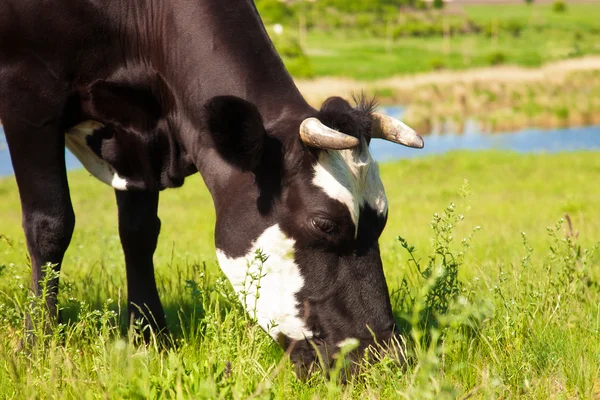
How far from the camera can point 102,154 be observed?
4742mm

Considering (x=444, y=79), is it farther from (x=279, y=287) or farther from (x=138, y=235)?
(x=279, y=287)

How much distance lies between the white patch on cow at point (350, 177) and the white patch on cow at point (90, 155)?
1617 mm

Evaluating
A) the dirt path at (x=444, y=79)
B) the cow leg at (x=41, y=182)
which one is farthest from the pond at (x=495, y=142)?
the cow leg at (x=41, y=182)

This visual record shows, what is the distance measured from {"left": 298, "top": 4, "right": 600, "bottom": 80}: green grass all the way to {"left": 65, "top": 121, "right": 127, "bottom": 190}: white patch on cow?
4637 cm

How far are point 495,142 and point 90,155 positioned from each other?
25.1 metres

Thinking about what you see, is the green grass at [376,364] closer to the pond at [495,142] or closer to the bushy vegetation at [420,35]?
the pond at [495,142]

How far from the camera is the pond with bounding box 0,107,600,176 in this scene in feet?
87.2

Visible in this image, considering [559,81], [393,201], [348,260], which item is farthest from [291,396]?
[559,81]

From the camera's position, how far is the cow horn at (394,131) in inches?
149

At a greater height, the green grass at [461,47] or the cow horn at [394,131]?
the cow horn at [394,131]

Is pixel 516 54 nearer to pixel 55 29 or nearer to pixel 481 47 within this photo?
pixel 481 47

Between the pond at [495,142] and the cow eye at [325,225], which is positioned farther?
the pond at [495,142]

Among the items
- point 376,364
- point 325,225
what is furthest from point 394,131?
point 376,364

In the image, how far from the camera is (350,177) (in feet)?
12.2
